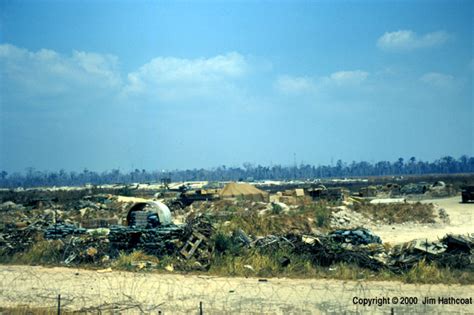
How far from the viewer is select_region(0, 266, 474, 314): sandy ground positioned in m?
11.6

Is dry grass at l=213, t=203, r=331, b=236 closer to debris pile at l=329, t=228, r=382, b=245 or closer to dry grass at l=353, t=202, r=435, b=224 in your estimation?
dry grass at l=353, t=202, r=435, b=224

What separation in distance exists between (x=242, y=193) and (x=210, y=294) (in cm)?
3762

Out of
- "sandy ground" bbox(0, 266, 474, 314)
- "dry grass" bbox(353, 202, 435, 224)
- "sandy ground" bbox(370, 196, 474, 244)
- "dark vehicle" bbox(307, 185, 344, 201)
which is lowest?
"sandy ground" bbox(370, 196, 474, 244)

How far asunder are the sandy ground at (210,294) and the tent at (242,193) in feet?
110

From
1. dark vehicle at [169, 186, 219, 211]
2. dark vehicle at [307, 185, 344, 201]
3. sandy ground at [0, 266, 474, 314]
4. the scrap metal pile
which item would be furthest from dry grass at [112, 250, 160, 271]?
dark vehicle at [307, 185, 344, 201]

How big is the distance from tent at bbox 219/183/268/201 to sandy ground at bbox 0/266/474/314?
33469mm

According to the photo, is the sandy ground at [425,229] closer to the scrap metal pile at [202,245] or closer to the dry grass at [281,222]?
the dry grass at [281,222]

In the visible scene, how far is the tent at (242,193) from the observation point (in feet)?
163

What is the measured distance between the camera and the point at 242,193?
51.1m

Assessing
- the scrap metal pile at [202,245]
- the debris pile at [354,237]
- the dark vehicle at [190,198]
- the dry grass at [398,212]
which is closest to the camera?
the scrap metal pile at [202,245]

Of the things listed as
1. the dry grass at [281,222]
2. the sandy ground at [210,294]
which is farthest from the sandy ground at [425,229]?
the sandy ground at [210,294]

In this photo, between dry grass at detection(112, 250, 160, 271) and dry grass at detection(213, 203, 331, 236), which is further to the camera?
dry grass at detection(213, 203, 331, 236)

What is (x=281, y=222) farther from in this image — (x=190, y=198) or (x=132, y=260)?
(x=190, y=198)

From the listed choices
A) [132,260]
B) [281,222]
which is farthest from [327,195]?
[132,260]
